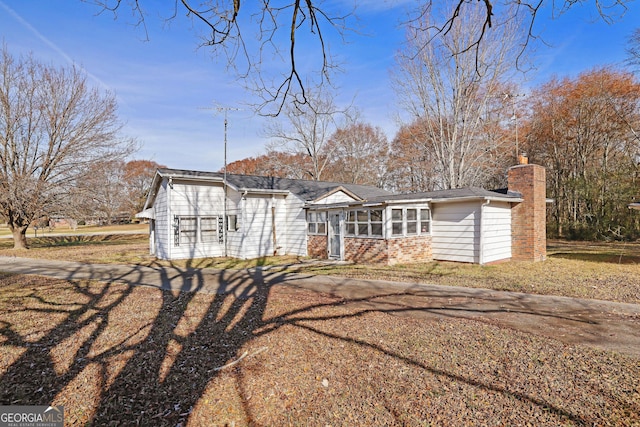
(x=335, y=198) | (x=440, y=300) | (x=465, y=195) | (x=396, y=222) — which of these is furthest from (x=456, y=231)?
(x=440, y=300)

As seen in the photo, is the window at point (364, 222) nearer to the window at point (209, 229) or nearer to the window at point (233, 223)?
the window at point (233, 223)

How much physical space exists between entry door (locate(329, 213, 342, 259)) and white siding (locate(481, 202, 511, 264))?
5.34 m

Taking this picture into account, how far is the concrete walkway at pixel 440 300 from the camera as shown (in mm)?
5242

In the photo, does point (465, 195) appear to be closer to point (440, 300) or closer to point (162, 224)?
point (440, 300)

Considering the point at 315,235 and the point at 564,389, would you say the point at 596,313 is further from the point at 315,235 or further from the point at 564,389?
the point at 315,235

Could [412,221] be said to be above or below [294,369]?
above

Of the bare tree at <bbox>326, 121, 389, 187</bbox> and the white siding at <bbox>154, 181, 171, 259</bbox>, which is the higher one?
Answer: the bare tree at <bbox>326, 121, 389, 187</bbox>

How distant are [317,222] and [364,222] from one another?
8.39 feet

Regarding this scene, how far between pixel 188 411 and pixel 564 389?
3.74 meters

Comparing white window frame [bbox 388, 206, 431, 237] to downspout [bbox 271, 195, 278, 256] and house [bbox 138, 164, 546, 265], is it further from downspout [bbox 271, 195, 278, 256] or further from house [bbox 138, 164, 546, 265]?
downspout [bbox 271, 195, 278, 256]

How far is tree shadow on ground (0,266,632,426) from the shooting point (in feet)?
11.5

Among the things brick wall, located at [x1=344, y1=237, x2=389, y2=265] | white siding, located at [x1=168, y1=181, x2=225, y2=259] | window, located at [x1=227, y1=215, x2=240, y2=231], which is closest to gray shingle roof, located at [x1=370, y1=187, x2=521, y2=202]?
brick wall, located at [x1=344, y1=237, x2=389, y2=265]

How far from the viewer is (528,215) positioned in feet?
42.6

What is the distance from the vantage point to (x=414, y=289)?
27.0 feet
